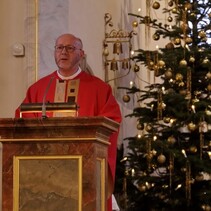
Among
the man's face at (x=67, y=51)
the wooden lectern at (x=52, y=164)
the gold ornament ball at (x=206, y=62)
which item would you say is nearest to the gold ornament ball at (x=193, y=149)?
the gold ornament ball at (x=206, y=62)

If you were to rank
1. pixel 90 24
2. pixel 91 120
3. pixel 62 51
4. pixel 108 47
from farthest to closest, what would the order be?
pixel 108 47 < pixel 90 24 < pixel 62 51 < pixel 91 120

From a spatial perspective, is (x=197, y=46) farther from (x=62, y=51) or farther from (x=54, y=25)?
(x=62, y=51)

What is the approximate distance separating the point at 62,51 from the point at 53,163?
1123 millimetres

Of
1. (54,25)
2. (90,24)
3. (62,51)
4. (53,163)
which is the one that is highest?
(90,24)

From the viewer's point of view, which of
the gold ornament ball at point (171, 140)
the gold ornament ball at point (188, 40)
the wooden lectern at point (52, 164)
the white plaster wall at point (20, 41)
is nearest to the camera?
the wooden lectern at point (52, 164)

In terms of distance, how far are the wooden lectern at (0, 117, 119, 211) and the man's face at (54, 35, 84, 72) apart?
38.8 inches

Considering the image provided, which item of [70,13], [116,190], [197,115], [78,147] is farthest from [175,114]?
[78,147]

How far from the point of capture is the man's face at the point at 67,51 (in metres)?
6.08

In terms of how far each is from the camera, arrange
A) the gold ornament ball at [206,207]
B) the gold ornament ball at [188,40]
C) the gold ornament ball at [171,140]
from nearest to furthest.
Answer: the gold ornament ball at [206,207], the gold ornament ball at [171,140], the gold ornament ball at [188,40]

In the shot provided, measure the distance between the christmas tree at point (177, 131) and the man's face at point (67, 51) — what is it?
13.8 ft

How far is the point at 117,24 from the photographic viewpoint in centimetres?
1355

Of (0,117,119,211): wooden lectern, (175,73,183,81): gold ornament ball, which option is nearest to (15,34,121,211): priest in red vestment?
(0,117,119,211): wooden lectern

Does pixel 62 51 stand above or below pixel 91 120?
above

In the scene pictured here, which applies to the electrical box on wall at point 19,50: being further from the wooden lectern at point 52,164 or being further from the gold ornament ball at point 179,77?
the wooden lectern at point 52,164
